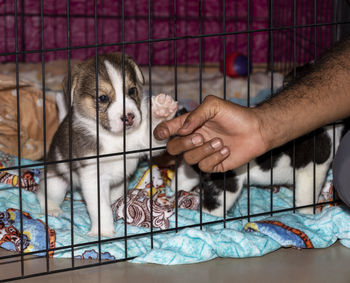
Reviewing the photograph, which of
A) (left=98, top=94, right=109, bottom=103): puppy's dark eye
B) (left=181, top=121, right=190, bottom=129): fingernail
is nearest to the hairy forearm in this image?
(left=181, top=121, right=190, bottom=129): fingernail

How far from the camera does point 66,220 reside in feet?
10.4

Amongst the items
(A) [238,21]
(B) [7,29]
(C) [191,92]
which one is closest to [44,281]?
(C) [191,92]

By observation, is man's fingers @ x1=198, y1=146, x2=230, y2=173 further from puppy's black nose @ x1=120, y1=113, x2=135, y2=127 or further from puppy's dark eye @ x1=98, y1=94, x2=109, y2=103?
puppy's dark eye @ x1=98, y1=94, x2=109, y2=103

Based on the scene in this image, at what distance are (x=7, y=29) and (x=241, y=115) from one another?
Result: 4385 millimetres

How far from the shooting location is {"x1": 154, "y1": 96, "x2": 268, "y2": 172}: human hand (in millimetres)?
2256

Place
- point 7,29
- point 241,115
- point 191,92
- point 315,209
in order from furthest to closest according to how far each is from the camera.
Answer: point 7,29 < point 191,92 < point 315,209 < point 241,115

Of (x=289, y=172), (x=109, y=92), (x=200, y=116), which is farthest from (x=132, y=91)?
(x=289, y=172)

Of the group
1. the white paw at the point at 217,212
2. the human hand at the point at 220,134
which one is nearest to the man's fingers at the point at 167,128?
the human hand at the point at 220,134

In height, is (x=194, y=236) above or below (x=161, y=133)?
below

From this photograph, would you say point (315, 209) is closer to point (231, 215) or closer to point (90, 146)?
point (231, 215)

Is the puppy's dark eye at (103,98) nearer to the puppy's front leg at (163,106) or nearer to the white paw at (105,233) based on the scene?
the puppy's front leg at (163,106)

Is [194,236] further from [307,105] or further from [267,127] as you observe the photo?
[307,105]

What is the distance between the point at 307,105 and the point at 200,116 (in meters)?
0.42

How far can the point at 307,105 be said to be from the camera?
2352 millimetres
